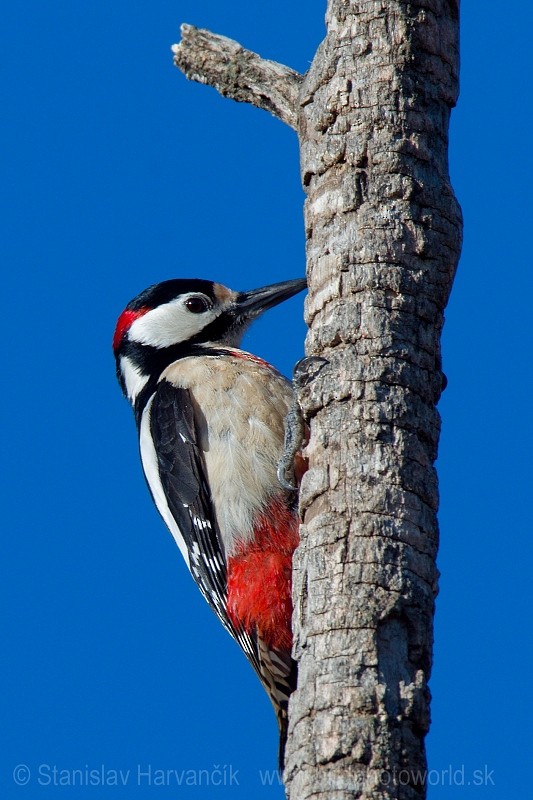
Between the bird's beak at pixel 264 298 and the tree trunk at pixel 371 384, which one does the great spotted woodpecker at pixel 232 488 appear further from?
the tree trunk at pixel 371 384

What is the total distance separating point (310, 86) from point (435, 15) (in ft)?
1.66

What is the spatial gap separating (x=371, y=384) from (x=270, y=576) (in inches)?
59.1

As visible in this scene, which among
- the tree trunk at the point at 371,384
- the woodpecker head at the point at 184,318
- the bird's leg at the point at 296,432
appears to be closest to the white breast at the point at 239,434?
the bird's leg at the point at 296,432

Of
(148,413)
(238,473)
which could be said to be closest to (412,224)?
(238,473)

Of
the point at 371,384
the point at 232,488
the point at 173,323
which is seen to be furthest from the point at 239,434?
the point at 371,384

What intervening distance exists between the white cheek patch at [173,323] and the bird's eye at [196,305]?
0.05 feet

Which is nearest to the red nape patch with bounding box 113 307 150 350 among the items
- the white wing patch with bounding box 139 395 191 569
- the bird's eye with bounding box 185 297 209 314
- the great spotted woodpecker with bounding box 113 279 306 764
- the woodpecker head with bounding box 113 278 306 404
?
the woodpecker head with bounding box 113 278 306 404

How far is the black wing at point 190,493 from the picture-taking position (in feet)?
15.9

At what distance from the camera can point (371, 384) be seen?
3.48 meters

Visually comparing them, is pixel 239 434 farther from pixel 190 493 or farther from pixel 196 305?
pixel 196 305

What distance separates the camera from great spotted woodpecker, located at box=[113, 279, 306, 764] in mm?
4695

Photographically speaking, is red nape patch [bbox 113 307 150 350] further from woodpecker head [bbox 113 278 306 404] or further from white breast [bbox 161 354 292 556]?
white breast [bbox 161 354 292 556]

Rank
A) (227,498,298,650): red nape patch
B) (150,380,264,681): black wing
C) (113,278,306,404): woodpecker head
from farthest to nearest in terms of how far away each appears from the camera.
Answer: (113,278,306,404): woodpecker head
(150,380,264,681): black wing
(227,498,298,650): red nape patch

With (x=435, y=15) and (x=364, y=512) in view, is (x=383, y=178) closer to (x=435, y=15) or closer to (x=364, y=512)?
(x=435, y=15)
